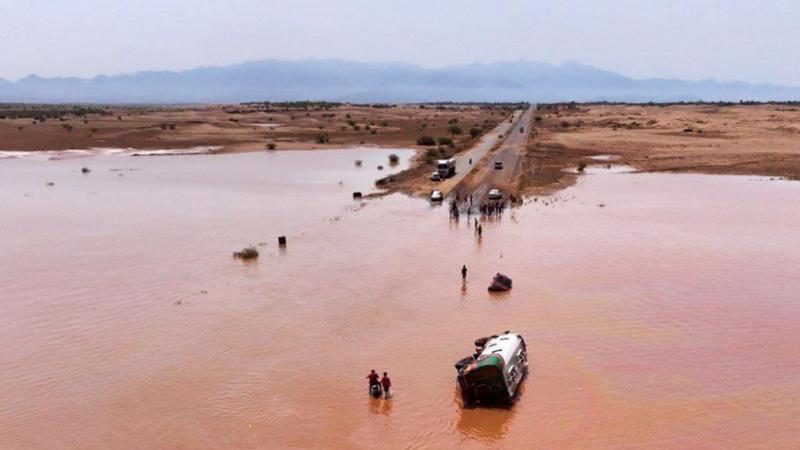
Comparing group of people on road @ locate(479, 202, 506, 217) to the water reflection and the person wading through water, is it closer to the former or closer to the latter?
the person wading through water

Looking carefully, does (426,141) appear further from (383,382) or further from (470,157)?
(383,382)

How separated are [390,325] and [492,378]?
6.58 metres

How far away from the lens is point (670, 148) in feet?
246

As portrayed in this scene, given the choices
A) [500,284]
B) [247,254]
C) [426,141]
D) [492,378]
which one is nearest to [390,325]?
[500,284]

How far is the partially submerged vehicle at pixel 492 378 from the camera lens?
18047mm

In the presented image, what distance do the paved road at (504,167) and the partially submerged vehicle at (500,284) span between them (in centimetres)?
1850

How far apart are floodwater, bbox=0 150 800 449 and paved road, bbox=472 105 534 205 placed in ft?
19.5

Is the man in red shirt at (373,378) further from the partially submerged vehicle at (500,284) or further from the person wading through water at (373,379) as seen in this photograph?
the partially submerged vehicle at (500,284)

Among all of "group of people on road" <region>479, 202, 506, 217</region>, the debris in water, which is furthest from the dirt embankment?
the debris in water

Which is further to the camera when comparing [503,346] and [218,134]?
[218,134]

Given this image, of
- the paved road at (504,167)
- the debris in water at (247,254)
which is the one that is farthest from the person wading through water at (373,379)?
the paved road at (504,167)

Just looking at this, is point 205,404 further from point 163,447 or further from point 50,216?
point 50,216

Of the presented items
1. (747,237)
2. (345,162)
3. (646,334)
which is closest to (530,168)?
(345,162)

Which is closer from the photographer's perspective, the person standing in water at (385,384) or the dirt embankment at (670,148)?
the person standing in water at (385,384)
